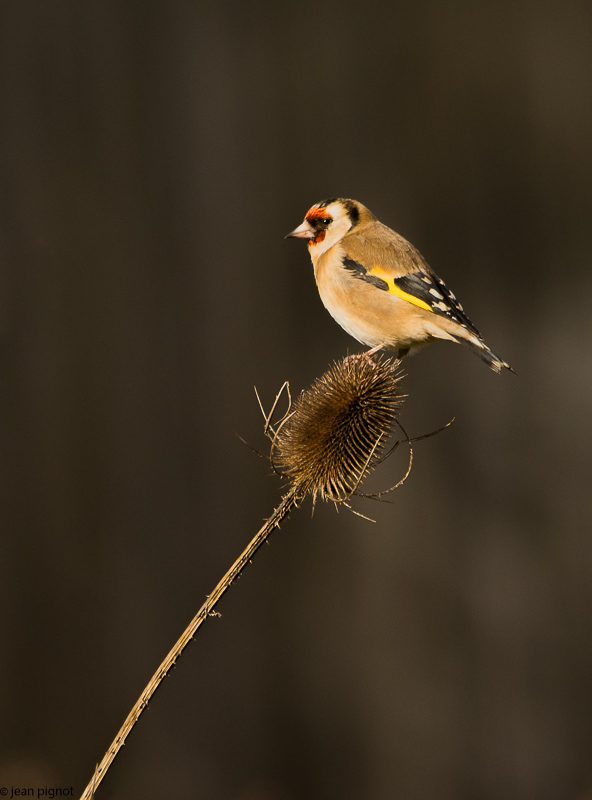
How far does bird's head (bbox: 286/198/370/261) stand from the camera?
2125mm

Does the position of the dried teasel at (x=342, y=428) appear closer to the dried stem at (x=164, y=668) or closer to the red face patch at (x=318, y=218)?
the dried stem at (x=164, y=668)

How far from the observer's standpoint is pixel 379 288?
2.03 m

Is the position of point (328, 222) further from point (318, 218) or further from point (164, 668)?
point (164, 668)

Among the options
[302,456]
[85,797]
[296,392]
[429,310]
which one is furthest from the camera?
[296,392]

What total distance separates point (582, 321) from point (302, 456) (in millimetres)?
1858

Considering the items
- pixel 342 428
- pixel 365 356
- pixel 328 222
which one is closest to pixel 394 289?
pixel 365 356

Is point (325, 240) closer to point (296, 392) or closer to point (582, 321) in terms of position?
point (296, 392)

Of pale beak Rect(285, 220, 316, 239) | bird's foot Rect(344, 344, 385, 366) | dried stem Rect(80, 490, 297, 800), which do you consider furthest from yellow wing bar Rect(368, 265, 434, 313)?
dried stem Rect(80, 490, 297, 800)

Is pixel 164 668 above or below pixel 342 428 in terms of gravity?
below

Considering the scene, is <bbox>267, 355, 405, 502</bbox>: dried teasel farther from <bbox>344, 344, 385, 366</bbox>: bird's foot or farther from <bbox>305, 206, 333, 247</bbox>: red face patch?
<bbox>305, 206, 333, 247</bbox>: red face patch

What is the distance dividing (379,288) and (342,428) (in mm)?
583

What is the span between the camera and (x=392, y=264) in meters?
2.02

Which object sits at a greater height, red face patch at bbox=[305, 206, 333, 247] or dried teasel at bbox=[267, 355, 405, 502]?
red face patch at bbox=[305, 206, 333, 247]

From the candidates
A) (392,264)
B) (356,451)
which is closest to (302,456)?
(356,451)
